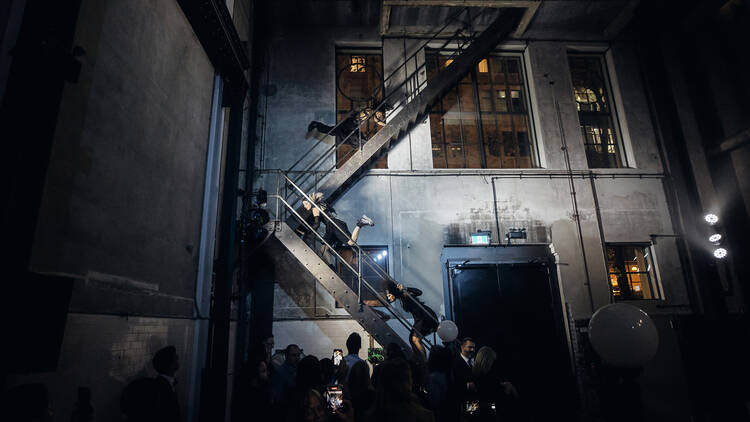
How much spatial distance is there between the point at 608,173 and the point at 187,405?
37.8 ft

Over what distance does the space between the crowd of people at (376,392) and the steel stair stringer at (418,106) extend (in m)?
4.94

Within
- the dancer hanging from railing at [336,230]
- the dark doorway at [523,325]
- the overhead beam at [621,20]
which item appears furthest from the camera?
the overhead beam at [621,20]

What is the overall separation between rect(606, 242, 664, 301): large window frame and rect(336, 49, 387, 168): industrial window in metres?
6.87

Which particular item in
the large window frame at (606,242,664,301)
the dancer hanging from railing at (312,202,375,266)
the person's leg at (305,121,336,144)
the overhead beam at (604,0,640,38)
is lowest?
the large window frame at (606,242,664,301)

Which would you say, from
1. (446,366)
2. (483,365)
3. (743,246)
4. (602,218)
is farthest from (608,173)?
(446,366)

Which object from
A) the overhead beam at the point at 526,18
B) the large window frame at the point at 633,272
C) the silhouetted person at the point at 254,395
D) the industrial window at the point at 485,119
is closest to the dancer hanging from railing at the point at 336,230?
the industrial window at the point at 485,119

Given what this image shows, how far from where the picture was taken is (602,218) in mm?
10508

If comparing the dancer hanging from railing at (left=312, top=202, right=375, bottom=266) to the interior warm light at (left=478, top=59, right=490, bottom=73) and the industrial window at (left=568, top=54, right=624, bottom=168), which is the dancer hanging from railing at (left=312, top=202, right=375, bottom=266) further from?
the industrial window at (left=568, top=54, right=624, bottom=168)

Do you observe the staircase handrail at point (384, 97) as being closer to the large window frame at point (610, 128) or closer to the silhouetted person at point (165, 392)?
the large window frame at point (610, 128)

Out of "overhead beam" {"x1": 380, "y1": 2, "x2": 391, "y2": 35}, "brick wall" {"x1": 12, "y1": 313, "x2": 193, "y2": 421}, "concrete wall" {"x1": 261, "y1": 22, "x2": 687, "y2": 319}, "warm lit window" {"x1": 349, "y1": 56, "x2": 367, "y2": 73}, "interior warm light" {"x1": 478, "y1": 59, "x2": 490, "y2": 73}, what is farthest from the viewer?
"interior warm light" {"x1": 478, "y1": 59, "x2": 490, "y2": 73}

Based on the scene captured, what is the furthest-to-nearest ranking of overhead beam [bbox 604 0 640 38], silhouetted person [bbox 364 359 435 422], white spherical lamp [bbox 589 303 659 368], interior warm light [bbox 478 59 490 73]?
1. interior warm light [bbox 478 59 490 73]
2. overhead beam [bbox 604 0 640 38]
3. white spherical lamp [bbox 589 303 659 368]
4. silhouetted person [bbox 364 359 435 422]

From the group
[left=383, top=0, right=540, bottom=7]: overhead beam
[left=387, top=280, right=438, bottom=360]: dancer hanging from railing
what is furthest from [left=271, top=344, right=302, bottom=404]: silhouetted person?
[left=383, top=0, right=540, bottom=7]: overhead beam

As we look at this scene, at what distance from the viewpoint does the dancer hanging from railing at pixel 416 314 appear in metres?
7.57

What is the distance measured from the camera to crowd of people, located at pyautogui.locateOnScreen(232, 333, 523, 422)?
2.80m
